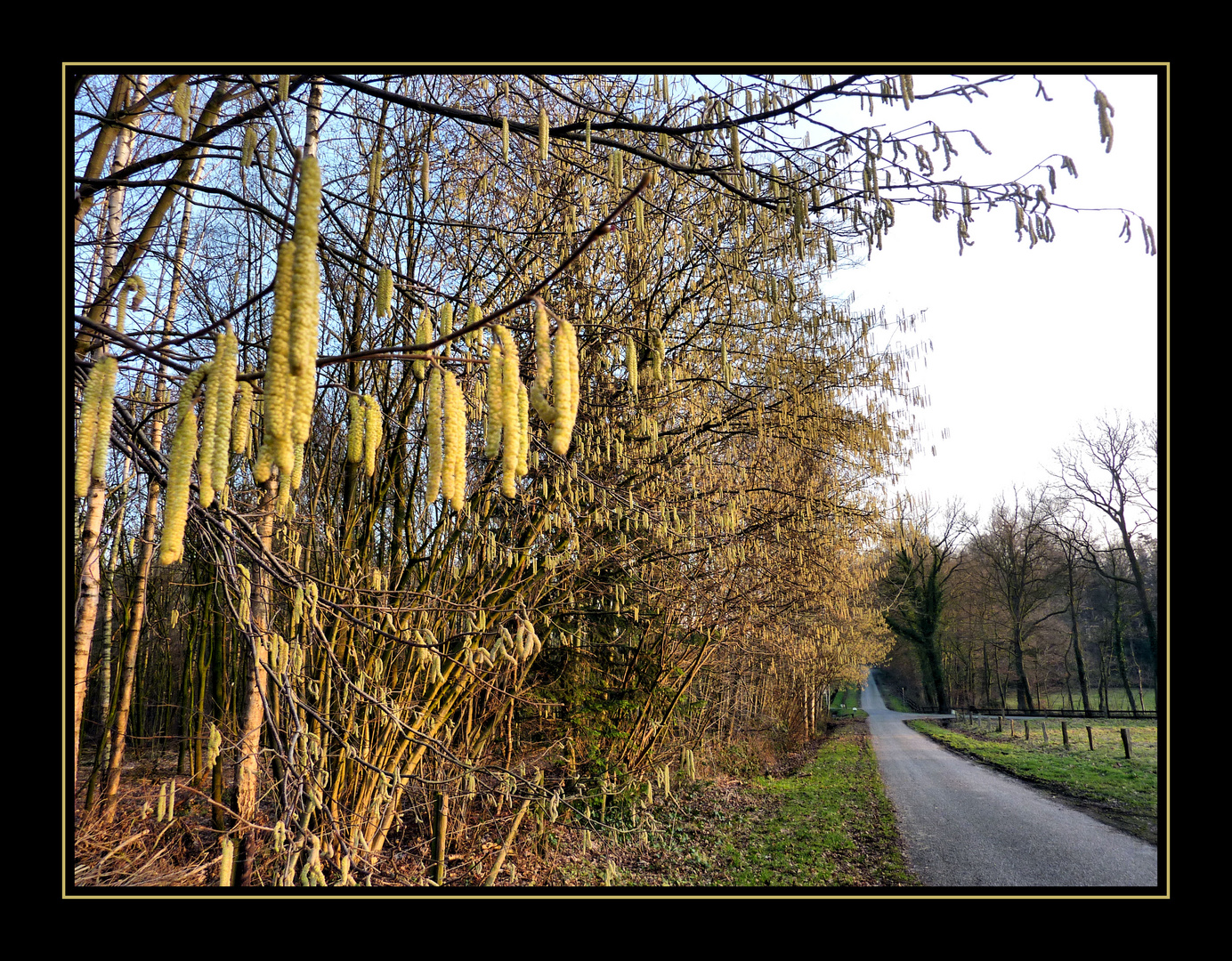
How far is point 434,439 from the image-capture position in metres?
1.11

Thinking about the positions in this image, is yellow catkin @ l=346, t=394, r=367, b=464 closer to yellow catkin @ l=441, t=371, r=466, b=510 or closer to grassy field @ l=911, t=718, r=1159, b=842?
yellow catkin @ l=441, t=371, r=466, b=510

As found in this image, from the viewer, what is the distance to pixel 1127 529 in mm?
4699

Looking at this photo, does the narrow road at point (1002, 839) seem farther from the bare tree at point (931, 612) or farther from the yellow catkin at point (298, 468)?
the bare tree at point (931, 612)

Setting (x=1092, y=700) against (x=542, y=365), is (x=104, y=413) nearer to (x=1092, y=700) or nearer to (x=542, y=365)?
(x=542, y=365)

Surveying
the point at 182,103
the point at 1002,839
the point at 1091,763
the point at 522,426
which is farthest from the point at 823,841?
the point at 182,103

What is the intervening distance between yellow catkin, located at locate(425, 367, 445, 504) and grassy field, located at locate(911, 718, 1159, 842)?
2.33 metres

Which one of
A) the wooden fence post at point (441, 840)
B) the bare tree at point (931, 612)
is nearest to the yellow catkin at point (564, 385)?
the wooden fence post at point (441, 840)

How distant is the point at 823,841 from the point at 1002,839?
1.52 meters

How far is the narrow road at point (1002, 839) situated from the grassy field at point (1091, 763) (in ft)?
0.67
